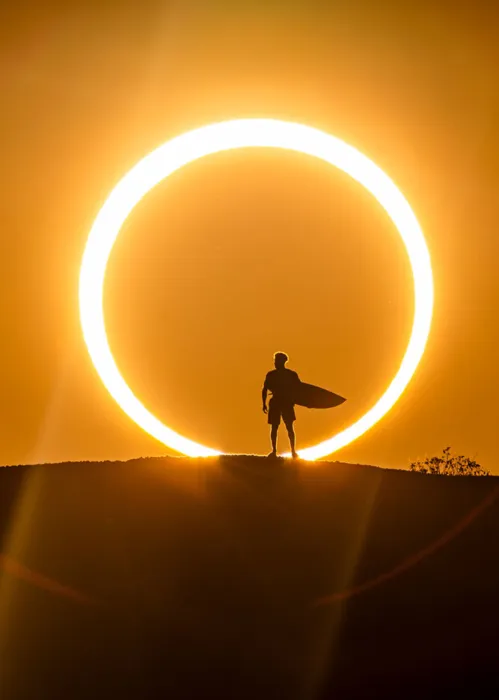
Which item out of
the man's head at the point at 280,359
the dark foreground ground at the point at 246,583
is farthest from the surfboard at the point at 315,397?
the dark foreground ground at the point at 246,583

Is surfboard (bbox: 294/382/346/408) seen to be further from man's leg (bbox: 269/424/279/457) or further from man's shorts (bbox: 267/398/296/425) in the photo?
man's leg (bbox: 269/424/279/457)

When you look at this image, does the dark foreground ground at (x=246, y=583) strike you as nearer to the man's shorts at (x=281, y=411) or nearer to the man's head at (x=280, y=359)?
the man's shorts at (x=281, y=411)

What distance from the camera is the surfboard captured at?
2438cm

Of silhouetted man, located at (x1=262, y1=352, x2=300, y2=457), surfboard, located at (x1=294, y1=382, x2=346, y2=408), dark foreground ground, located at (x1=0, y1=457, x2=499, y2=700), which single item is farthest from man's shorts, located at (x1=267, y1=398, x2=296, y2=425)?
dark foreground ground, located at (x1=0, y1=457, x2=499, y2=700)

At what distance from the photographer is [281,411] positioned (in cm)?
2388

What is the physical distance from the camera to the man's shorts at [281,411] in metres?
23.8

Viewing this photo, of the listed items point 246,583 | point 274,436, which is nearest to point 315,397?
point 274,436

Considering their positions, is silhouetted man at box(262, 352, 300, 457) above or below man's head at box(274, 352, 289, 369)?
below

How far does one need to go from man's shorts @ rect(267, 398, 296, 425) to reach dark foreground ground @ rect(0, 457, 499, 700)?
1.43 m

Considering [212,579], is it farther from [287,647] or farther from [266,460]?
[266,460]

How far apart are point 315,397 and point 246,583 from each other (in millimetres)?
8478

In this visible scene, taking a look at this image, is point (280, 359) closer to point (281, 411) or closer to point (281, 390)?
point (281, 390)

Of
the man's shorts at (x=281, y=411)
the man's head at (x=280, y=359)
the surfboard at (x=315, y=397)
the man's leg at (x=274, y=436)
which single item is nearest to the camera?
the man's head at (x=280, y=359)

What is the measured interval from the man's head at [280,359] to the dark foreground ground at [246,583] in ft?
7.79
